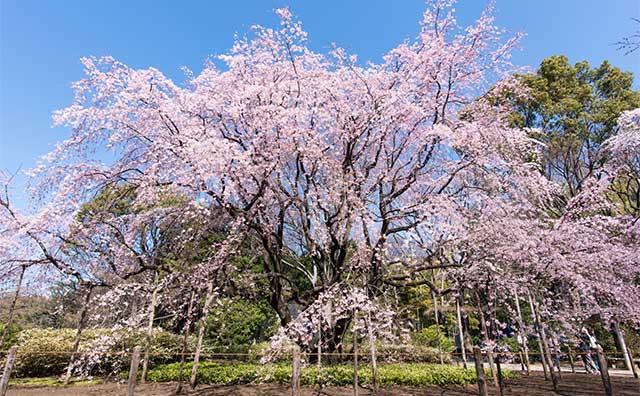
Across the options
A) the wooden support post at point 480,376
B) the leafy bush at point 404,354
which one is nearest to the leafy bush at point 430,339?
the leafy bush at point 404,354

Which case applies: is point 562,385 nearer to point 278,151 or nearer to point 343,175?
point 343,175

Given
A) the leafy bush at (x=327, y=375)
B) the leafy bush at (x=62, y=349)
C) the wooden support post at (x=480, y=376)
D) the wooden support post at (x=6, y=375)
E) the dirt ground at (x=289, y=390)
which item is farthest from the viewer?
the leafy bush at (x=62, y=349)

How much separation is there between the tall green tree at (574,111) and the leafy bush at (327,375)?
32.6 feet

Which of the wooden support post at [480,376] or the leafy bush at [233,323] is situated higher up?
the leafy bush at [233,323]

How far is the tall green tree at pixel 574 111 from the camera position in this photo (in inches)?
583

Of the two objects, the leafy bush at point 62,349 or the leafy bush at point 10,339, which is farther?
the leafy bush at point 10,339

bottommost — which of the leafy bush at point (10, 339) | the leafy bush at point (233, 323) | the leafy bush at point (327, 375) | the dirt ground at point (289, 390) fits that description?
the dirt ground at point (289, 390)

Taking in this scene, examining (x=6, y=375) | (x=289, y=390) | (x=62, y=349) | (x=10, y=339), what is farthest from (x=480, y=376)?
(x=10, y=339)

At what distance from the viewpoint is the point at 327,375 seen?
9477 mm

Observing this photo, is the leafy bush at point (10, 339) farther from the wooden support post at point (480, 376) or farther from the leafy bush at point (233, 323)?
the wooden support post at point (480, 376)

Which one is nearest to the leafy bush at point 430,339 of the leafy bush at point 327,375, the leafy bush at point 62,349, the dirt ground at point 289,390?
the leafy bush at point 327,375

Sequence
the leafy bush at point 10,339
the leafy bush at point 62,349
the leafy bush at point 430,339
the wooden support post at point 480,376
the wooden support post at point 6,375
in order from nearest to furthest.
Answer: the wooden support post at point 480,376
the wooden support post at point 6,375
the leafy bush at point 62,349
the leafy bush at point 10,339
the leafy bush at point 430,339

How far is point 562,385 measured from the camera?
1058cm

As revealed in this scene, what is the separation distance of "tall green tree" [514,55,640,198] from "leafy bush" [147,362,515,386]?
9.93m
